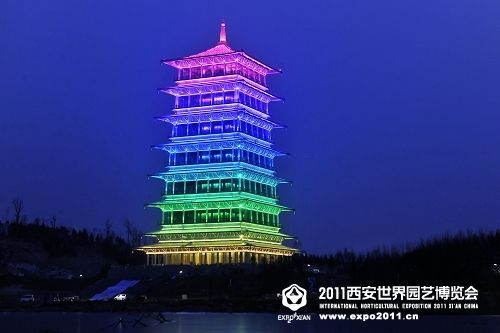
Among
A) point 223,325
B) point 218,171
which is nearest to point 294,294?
point 223,325

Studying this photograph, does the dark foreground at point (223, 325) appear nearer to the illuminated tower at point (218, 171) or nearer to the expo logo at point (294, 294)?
the expo logo at point (294, 294)

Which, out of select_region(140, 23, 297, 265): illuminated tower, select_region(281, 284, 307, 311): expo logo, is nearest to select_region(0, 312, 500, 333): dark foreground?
select_region(281, 284, 307, 311): expo logo

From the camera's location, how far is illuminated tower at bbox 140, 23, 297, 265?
11431cm

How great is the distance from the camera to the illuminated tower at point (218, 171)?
11431 centimetres

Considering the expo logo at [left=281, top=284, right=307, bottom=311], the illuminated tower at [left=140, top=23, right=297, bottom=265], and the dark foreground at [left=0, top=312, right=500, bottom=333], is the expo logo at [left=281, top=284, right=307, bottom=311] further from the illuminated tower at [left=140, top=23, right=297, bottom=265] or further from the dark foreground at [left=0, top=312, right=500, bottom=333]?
the illuminated tower at [left=140, top=23, right=297, bottom=265]

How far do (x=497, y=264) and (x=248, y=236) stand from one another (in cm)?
3472

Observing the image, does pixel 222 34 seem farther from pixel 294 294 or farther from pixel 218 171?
pixel 294 294

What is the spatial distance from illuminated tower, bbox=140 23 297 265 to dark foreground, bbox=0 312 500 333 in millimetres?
31517

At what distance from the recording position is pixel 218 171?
116 metres

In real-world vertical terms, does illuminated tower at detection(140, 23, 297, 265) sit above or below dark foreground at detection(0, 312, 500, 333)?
above

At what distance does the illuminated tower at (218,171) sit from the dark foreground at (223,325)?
31.5 meters

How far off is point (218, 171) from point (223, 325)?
48765 mm

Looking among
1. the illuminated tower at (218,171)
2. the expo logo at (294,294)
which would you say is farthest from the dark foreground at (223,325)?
the illuminated tower at (218,171)

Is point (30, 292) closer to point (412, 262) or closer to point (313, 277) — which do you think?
point (313, 277)
